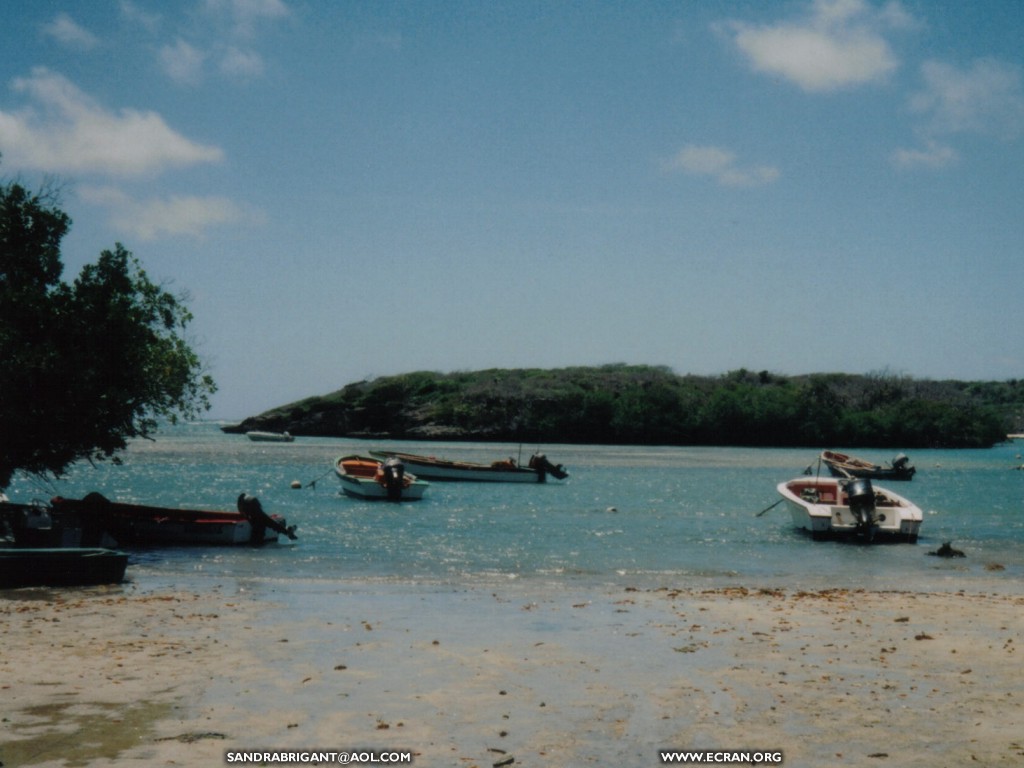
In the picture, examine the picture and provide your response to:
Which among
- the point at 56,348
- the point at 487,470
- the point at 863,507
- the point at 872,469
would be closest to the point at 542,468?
the point at 487,470

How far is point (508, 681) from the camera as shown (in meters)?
12.4

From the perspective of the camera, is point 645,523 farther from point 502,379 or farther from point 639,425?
point 502,379

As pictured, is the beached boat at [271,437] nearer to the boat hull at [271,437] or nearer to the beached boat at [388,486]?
the boat hull at [271,437]

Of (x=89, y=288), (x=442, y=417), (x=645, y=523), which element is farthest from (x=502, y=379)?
(x=89, y=288)

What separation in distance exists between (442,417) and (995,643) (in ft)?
476

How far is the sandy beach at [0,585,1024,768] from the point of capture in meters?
9.53

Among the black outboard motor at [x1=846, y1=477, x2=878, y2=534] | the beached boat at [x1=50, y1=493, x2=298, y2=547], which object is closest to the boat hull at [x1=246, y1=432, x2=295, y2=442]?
the beached boat at [x1=50, y1=493, x2=298, y2=547]

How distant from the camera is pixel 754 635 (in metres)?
15.6

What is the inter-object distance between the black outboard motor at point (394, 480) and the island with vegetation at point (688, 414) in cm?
10003

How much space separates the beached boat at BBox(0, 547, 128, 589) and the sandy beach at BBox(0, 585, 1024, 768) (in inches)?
52.3

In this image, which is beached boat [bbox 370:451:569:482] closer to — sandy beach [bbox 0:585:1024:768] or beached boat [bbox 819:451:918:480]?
beached boat [bbox 819:451:918:480]

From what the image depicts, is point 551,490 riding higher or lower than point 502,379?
lower

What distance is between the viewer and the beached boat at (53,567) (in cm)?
2044

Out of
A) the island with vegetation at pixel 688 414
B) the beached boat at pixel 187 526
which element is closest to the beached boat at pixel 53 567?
the beached boat at pixel 187 526
